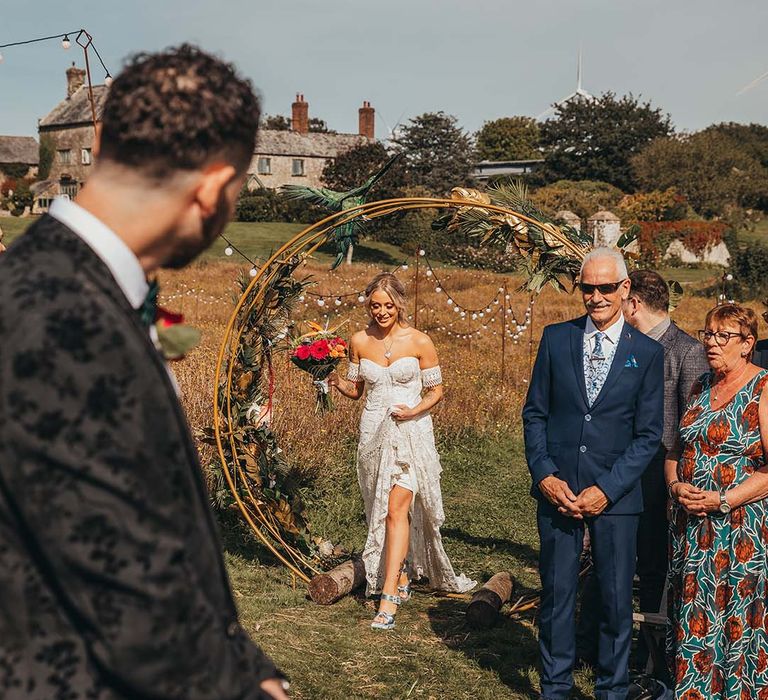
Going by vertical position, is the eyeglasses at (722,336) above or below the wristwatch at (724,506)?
above

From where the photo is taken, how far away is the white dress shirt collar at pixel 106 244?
4.98 ft

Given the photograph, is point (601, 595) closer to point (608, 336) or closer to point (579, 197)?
point (608, 336)

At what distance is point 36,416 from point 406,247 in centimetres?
4144

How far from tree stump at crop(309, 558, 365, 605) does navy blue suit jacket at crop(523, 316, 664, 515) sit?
2479 mm

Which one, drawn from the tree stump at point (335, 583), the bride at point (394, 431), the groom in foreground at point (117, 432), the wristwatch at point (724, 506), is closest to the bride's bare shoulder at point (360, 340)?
the bride at point (394, 431)

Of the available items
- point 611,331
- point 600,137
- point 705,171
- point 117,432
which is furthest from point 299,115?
point 117,432

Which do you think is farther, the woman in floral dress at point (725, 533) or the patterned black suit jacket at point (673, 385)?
the patterned black suit jacket at point (673, 385)

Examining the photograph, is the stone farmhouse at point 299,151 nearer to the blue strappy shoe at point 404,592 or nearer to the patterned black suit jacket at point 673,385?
the blue strappy shoe at point 404,592

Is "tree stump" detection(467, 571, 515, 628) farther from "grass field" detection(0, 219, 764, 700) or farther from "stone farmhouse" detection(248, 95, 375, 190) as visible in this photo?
"stone farmhouse" detection(248, 95, 375, 190)

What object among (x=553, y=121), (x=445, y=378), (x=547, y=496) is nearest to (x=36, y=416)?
(x=547, y=496)

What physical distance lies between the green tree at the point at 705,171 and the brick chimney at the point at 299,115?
24538mm

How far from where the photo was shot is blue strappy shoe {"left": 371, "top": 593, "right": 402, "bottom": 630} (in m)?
6.62

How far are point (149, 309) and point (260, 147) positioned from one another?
199 feet

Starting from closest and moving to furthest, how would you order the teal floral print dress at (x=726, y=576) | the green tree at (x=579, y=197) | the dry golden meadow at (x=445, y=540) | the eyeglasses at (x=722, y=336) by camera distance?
the teal floral print dress at (x=726, y=576)
the eyeglasses at (x=722, y=336)
the dry golden meadow at (x=445, y=540)
the green tree at (x=579, y=197)
